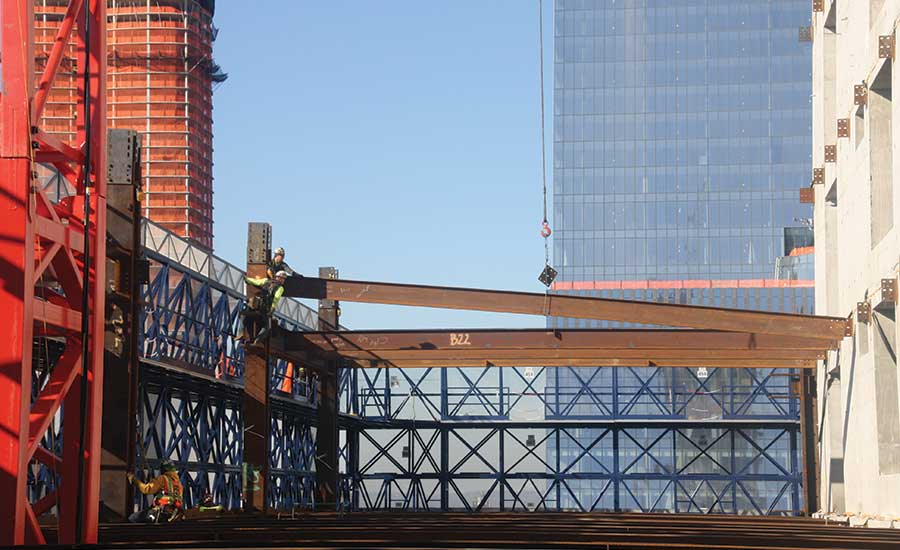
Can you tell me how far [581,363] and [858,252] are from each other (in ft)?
30.1

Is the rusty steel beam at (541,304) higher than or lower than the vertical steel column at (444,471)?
higher

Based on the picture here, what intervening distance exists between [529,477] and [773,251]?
117719 mm

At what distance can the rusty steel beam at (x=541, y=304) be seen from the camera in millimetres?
32625

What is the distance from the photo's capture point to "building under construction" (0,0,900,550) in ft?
52.6

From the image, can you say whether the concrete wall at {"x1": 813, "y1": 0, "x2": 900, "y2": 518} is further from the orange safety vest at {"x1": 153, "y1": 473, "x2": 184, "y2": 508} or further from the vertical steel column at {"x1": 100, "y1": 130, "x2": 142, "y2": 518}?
the vertical steel column at {"x1": 100, "y1": 130, "x2": 142, "y2": 518}

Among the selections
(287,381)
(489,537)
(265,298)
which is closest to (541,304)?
(265,298)

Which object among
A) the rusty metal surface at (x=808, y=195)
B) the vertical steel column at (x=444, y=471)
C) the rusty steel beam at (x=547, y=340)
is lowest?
the vertical steel column at (x=444, y=471)

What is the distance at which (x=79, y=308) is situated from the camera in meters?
17.7

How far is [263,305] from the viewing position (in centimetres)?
3181

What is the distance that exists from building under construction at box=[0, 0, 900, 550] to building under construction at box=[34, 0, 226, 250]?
48.0 meters

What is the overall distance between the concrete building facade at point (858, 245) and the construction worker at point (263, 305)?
480 inches

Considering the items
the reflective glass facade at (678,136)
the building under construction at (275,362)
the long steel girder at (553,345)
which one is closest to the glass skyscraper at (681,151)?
the reflective glass facade at (678,136)

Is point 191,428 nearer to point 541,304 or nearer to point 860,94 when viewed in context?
point 541,304

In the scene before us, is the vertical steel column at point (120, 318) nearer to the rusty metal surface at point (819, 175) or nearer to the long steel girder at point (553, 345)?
the long steel girder at point (553, 345)
